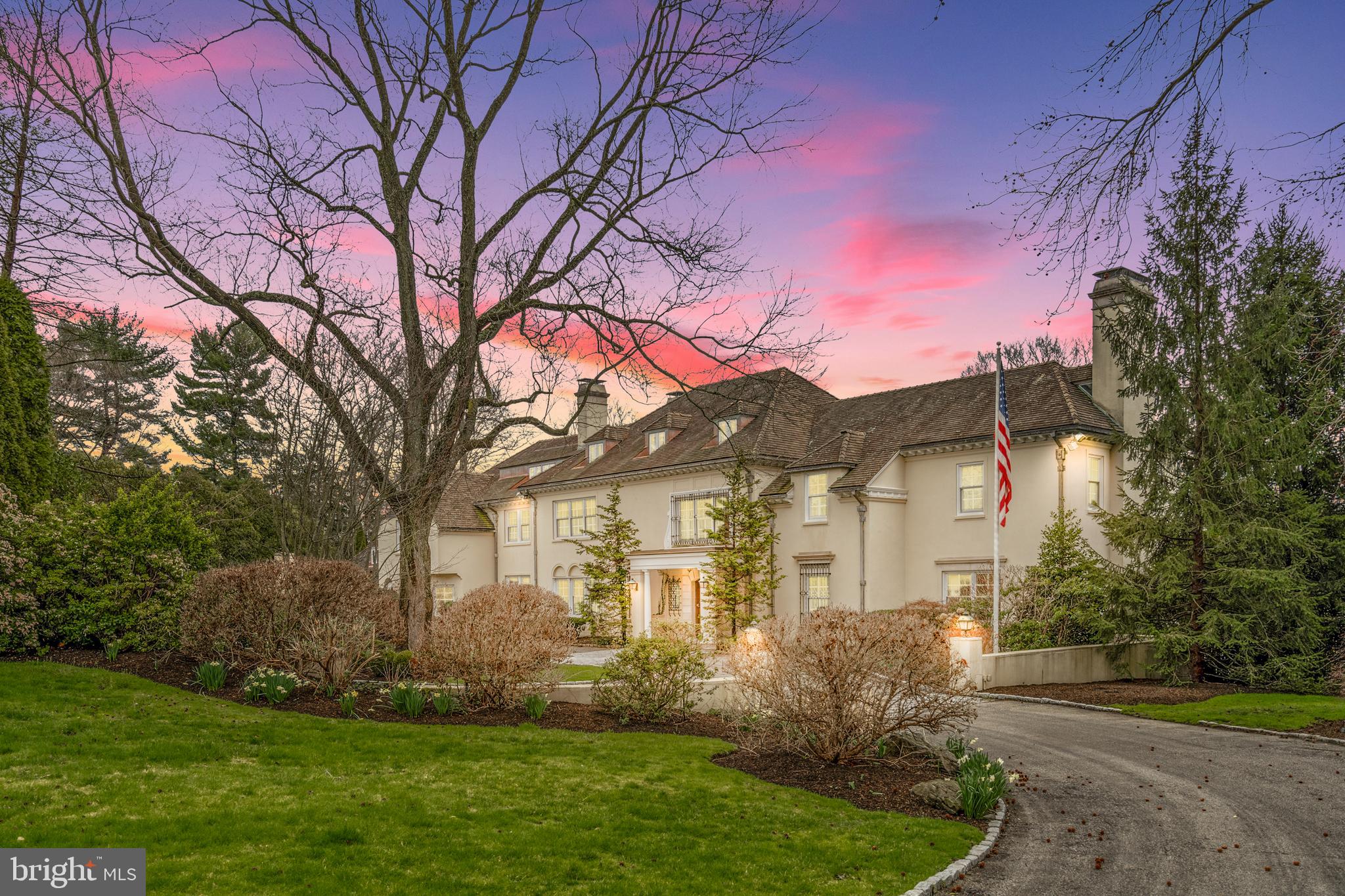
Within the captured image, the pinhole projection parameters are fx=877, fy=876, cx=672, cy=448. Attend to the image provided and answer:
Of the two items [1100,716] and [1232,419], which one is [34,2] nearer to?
[1100,716]

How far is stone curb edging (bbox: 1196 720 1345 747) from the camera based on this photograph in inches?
493

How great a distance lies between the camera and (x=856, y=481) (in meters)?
24.6

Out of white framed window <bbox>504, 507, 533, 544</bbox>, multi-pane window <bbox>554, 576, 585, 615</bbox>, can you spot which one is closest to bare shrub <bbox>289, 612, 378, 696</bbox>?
multi-pane window <bbox>554, 576, 585, 615</bbox>

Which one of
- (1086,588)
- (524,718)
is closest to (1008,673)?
(1086,588)

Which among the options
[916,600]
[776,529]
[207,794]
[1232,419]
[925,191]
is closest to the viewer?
[207,794]

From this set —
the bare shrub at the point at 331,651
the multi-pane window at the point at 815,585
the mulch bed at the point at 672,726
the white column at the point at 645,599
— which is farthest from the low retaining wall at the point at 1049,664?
the white column at the point at 645,599

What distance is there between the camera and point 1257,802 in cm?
908

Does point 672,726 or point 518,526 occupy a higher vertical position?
point 518,526

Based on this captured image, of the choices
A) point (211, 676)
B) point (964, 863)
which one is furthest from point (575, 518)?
point (964, 863)

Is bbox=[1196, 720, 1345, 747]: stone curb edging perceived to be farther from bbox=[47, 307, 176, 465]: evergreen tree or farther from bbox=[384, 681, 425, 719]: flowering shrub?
bbox=[47, 307, 176, 465]: evergreen tree

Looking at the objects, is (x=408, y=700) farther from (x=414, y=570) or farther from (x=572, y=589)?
(x=572, y=589)

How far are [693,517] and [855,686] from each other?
66.0 ft

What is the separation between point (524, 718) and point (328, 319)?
850 cm

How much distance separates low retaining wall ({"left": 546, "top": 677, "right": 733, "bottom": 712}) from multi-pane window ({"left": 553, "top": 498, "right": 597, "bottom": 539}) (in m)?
18.6
